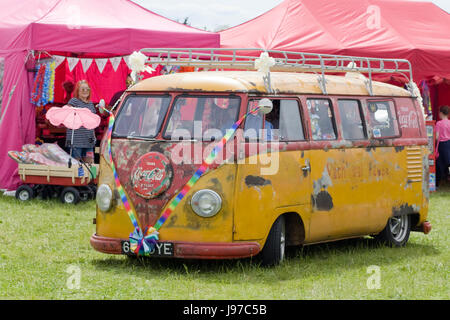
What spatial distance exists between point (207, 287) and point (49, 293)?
1343 millimetres

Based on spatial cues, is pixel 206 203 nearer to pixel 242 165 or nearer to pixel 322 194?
pixel 242 165

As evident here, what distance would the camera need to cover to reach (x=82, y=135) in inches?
561

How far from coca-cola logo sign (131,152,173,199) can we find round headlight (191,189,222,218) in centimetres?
32

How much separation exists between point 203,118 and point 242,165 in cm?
62

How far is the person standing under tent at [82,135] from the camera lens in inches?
560

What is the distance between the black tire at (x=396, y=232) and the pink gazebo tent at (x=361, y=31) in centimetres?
764

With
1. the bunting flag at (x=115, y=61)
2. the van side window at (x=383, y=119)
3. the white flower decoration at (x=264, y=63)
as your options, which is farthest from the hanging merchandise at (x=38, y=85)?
the white flower decoration at (x=264, y=63)

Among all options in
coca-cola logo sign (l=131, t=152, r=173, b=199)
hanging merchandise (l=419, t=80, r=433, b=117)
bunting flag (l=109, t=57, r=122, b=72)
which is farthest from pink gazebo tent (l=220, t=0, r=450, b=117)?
coca-cola logo sign (l=131, t=152, r=173, b=199)

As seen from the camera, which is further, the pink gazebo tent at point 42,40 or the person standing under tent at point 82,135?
the pink gazebo tent at point 42,40

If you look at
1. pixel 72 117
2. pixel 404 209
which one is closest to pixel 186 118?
pixel 404 209

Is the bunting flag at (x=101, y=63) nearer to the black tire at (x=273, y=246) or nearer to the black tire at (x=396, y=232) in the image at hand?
the black tire at (x=396, y=232)
